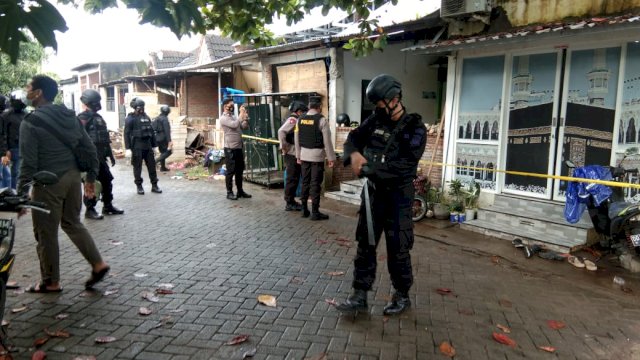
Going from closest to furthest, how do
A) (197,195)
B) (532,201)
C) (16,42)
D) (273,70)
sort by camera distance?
(16,42)
(532,201)
(197,195)
(273,70)

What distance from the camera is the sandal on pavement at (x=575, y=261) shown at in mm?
5449

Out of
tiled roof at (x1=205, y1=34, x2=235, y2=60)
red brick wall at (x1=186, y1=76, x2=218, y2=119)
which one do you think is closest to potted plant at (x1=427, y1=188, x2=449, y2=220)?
red brick wall at (x1=186, y1=76, x2=218, y2=119)

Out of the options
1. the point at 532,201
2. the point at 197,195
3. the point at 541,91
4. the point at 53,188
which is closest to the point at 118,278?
the point at 53,188

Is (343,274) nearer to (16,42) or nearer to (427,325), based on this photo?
(427,325)

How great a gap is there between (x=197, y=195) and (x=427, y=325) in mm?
6766

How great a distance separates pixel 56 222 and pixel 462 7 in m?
6.52

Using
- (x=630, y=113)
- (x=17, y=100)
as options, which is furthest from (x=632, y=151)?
(x=17, y=100)

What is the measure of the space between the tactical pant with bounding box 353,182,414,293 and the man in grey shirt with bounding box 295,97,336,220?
3.40 metres

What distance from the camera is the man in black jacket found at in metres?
4.02

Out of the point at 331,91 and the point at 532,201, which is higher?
the point at 331,91

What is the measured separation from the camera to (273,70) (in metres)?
12.4

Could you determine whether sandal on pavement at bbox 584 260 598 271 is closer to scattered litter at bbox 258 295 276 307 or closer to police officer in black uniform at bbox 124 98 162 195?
scattered litter at bbox 258 295 276 307

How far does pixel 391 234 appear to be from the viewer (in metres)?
3.87

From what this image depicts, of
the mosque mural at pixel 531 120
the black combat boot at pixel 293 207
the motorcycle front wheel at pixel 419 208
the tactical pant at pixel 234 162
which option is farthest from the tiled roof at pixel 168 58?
the mosque mural at pixel 531 120
